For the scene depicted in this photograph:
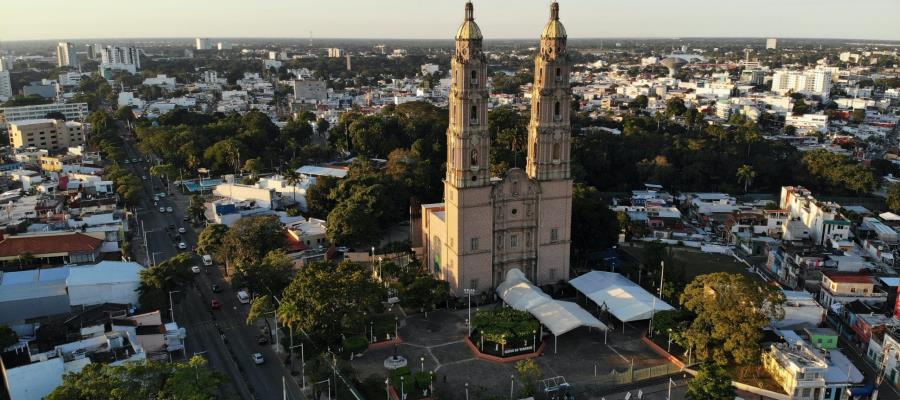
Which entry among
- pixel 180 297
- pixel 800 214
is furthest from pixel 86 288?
pixel 800 214

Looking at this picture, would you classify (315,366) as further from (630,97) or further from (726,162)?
(630,97)

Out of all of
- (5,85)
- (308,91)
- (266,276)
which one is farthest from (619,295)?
(5,85)

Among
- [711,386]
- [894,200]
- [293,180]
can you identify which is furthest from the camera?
[293,180]

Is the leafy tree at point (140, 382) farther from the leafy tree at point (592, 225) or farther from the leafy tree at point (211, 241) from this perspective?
the leafy tree at point (592, 225)

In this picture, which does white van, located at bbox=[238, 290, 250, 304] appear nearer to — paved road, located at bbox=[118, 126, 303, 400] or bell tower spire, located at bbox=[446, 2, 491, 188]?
paved road, located at bbox=[118, 126, 303, 400]

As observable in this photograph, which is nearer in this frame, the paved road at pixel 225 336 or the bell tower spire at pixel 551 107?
the paved road at pixel 225 336

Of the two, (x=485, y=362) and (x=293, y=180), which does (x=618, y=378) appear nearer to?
(x=485, y=362)

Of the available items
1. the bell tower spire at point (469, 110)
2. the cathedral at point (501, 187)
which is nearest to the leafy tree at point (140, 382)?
the cathedral at point (501, 187)
